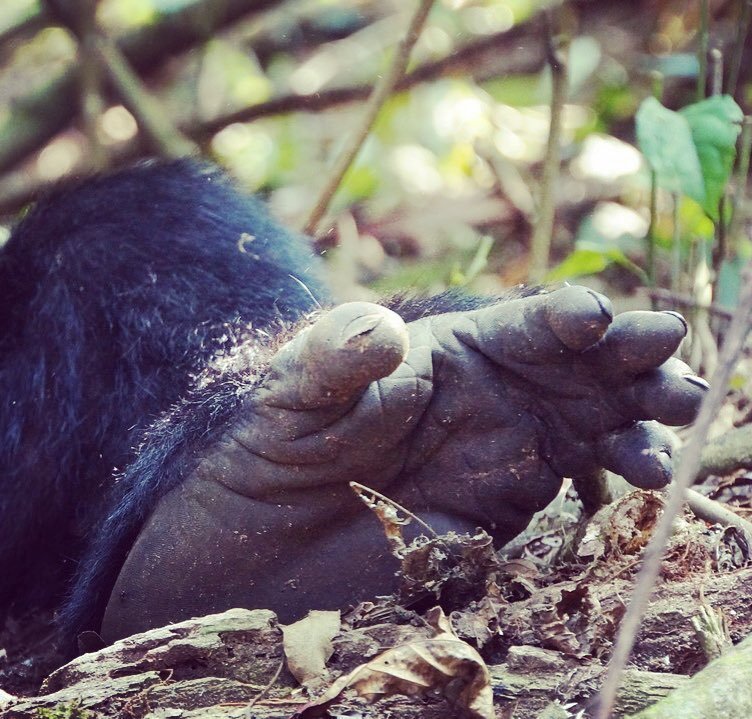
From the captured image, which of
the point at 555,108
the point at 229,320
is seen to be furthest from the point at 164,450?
the point at 555,108

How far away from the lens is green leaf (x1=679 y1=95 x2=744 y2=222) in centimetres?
215

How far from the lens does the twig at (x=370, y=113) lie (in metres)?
2.80

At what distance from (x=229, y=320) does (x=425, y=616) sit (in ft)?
1.97

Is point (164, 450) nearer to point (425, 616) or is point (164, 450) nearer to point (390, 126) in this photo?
point (425, 616)

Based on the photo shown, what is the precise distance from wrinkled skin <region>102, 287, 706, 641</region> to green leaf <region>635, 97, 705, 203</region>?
88cm

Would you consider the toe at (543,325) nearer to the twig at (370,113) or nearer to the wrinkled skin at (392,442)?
the wrinkled skin at (392,442)

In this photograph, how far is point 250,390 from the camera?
1.49 metres

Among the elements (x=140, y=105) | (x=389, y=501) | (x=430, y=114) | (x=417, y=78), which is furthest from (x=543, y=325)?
(x=417, y=78)

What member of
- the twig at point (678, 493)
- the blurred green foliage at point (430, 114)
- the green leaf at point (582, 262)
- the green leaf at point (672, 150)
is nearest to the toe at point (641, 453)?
Result: the twig at point (678, 493)

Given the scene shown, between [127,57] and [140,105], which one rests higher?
[127,57]

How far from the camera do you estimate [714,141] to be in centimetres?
218

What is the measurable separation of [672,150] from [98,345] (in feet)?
3.81

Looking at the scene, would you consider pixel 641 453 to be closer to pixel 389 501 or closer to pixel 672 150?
pixel 389 501

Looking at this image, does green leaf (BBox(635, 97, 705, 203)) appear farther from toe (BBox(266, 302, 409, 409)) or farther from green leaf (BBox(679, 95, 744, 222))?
toe (BBox(266, 302, 409, 409))
